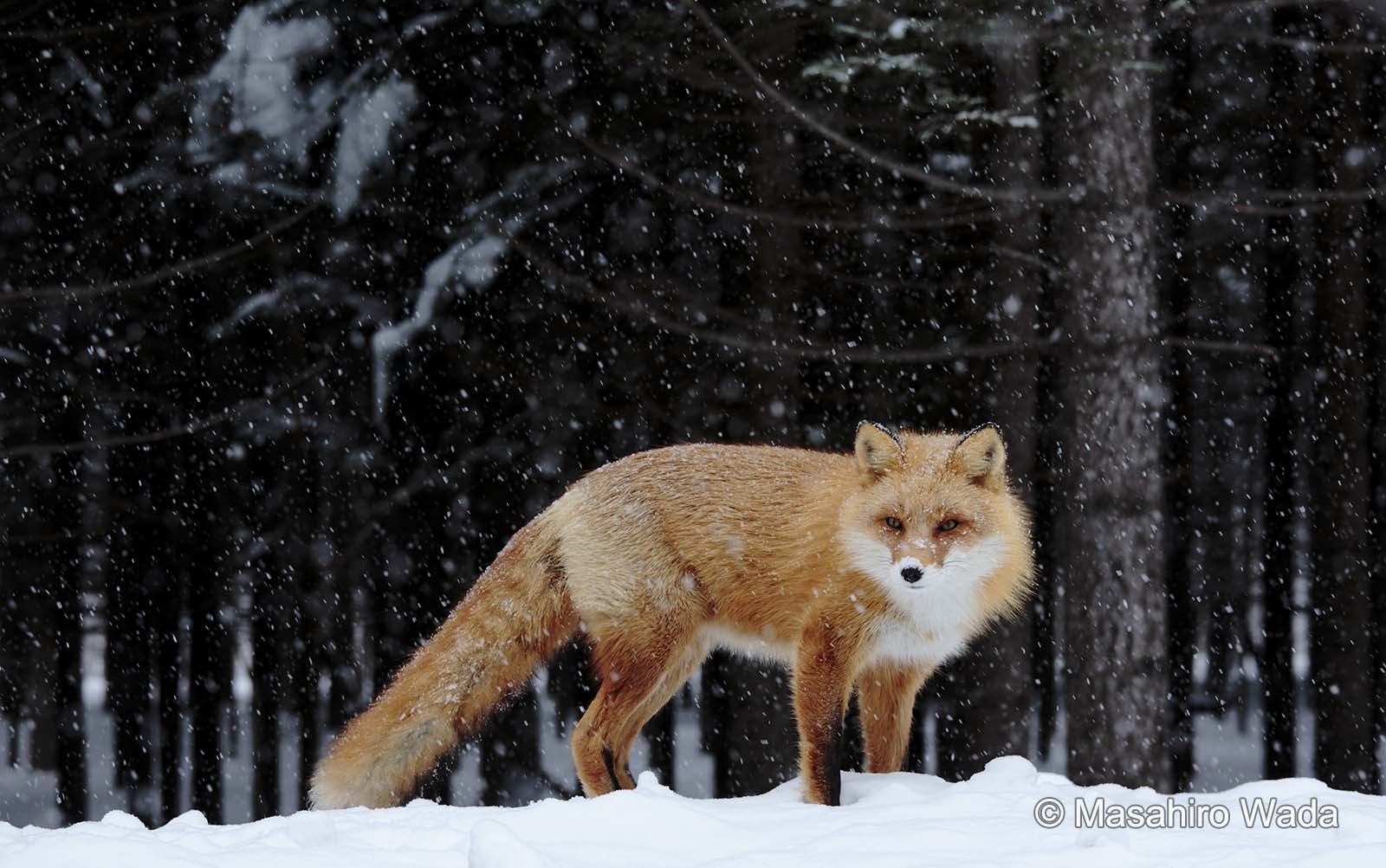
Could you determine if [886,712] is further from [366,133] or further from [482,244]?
[366,133]

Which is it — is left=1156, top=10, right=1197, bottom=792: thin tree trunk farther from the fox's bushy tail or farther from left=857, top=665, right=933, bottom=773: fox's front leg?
the fox's bushy tail

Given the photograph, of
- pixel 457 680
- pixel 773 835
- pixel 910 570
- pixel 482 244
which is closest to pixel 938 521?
pixel 910 570

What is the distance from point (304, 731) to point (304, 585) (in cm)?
128

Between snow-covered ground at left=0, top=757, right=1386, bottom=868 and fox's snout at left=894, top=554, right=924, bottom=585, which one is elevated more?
fox's snout at left=894, top=554, right=924, bottom=585

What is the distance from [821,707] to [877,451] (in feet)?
3.50

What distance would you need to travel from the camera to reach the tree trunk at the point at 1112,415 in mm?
6699

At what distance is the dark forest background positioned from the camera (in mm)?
8508

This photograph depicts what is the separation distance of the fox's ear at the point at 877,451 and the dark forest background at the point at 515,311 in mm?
2568

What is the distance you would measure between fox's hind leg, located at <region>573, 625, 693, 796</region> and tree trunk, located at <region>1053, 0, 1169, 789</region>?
9.15 ft

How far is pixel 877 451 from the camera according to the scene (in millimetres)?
4980

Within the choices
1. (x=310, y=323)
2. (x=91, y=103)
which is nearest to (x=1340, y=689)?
(x=310, y=323)

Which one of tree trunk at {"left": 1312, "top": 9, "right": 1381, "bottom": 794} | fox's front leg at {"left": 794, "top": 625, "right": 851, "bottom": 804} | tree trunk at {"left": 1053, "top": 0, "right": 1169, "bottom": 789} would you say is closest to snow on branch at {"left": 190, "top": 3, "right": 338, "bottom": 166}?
tree trunk at {"left": 1053, "top": 0, "right": 1169, "bottom": 789}

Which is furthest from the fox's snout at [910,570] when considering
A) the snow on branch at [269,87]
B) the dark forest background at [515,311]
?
the snow on branch at [269,87]

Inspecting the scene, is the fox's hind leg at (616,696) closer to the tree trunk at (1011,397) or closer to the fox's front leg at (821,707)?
the fox's front leg at (821,707)
